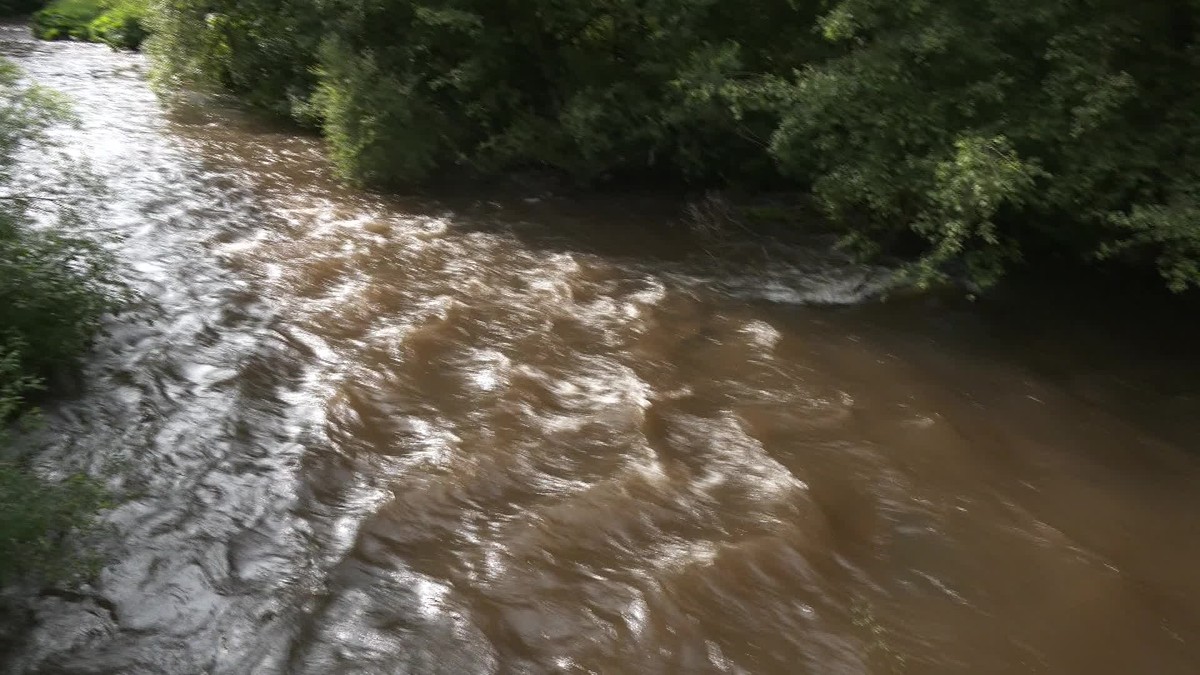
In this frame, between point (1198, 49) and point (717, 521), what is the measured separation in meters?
5.71

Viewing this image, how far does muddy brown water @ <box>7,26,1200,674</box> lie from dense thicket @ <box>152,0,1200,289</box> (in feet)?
4.62

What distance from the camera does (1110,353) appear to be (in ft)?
28.7

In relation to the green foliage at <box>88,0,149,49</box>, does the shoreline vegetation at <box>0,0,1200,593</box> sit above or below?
above

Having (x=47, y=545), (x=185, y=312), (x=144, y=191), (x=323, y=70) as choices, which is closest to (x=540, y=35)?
(x=323, y=70)

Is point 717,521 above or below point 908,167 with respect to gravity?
Answer: below

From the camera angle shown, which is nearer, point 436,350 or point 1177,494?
point 1177,494

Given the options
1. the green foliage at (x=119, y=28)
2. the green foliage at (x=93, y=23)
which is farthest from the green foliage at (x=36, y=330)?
the green foliage at (x=119, y=28)

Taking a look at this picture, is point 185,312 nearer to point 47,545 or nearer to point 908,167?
point 47,545

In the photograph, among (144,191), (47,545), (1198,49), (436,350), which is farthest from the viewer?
(144,191)

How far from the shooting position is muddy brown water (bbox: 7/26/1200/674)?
192 inches

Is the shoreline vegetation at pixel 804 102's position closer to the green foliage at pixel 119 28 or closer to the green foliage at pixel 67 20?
the green foliage at pixel 119 28

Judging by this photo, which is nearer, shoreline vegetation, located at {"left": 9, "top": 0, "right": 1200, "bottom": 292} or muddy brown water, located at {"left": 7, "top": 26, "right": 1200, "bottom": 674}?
muddy brown water, located at {"left": 7, "top": 26, "right": 1200, "bottom": 674}

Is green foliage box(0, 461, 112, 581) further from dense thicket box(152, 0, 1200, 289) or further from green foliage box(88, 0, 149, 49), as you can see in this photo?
green foliage box(88, 0, 149, 49)

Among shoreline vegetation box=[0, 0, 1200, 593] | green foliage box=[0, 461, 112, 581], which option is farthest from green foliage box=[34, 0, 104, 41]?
green foliage box=[0, 461, 112, 581]
